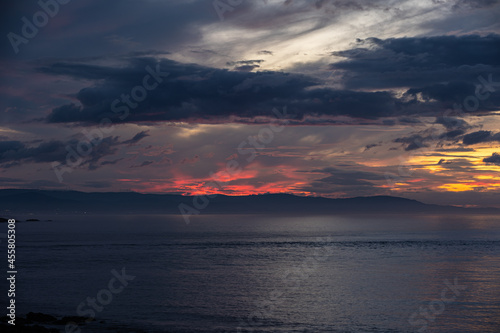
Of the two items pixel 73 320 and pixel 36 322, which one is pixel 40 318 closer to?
pixel 36 322

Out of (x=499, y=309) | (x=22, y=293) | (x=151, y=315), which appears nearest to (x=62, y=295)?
(x=22, y=293)

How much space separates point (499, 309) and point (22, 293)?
54515mm

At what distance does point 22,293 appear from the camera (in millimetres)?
58312

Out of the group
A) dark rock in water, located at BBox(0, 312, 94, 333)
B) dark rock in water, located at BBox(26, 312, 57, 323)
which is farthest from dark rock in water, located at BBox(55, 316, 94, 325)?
dark rock in water, located at BBox(26, 312, 57, 323)

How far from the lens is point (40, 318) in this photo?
144ft

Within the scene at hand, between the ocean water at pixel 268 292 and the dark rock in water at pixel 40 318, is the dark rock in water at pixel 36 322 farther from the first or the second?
the ocean water at pixel 268 292

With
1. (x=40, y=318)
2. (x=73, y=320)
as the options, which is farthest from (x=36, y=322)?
(x=73, y=320)

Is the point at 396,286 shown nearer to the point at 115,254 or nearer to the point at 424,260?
the point at 424,260

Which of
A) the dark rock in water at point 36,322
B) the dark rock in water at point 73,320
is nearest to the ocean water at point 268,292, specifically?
the dark rock in water at point 73,320

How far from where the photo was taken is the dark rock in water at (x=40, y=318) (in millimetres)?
43594

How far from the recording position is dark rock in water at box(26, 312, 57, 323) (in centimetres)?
4359

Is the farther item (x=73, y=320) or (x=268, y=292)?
(x=268, y=292)

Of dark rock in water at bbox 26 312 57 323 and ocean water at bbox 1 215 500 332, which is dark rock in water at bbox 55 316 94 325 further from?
ocean water at bbox 1 215 500 332

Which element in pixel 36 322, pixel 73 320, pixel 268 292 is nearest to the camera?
pixel 36 322
